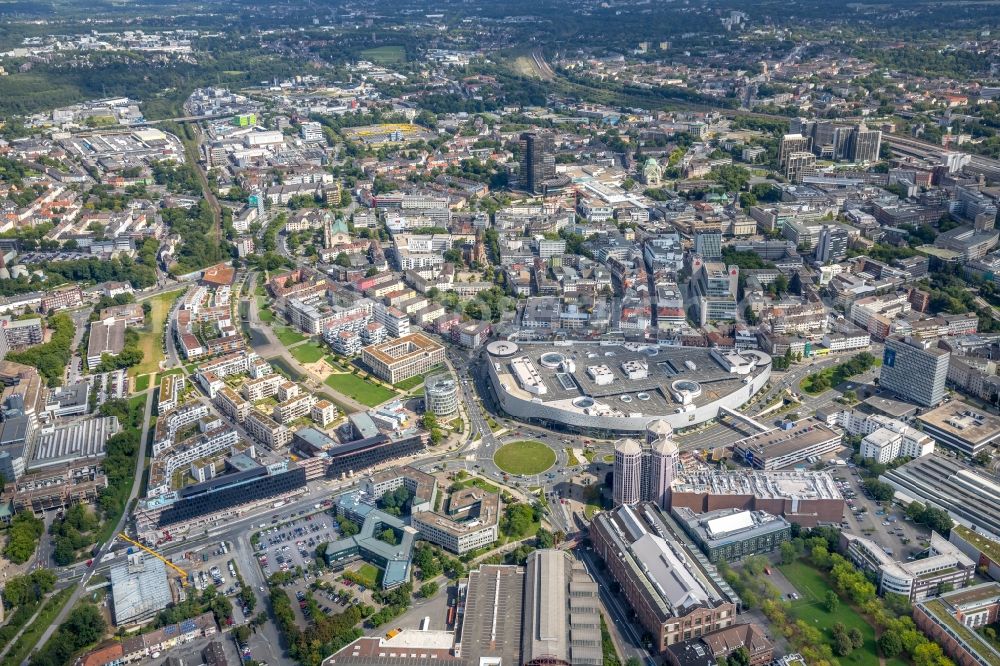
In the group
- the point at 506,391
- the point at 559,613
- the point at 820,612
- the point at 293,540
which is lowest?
the point at 820,612

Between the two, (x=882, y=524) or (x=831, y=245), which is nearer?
(x=882, y=524)

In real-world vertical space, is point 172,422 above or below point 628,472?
below

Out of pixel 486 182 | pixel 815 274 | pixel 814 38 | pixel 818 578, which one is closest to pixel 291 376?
pixel 818 578

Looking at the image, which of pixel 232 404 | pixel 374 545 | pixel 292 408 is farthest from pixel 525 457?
pixel 232 404

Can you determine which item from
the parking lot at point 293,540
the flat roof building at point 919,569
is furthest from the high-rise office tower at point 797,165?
the parking lot at point 293,540

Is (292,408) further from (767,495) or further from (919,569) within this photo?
(919,569)

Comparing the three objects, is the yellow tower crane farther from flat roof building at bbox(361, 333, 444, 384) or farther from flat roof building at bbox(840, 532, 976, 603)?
flat roof building at bbox(840, 532, 976, 603)
